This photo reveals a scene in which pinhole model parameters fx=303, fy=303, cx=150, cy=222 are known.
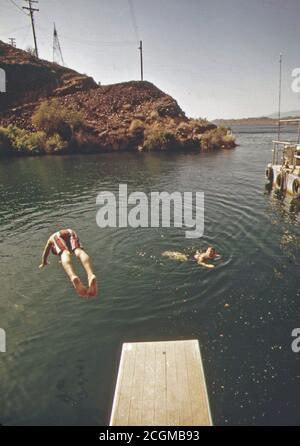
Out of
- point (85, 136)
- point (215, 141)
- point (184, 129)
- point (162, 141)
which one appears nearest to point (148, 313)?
point (162, 141)

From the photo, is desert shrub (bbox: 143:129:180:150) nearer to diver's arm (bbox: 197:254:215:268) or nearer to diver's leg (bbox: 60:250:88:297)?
diver's arm (bbox: 197:254:215:268)

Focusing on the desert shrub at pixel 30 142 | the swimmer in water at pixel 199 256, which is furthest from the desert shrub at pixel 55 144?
the swimmer in water at pixel 199 256

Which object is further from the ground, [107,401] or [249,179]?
[249,179]

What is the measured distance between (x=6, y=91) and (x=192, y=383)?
290 ft

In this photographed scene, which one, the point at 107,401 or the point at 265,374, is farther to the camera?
the point at 265,374

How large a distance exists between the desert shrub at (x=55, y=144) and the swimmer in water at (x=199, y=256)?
49811mm

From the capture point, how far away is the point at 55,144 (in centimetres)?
5947

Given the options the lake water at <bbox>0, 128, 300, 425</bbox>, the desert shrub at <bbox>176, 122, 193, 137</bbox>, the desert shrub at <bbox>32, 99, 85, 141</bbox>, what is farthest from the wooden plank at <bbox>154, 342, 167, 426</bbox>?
the desert shrub at <bbox>176, 122, 193, 137</bbox>

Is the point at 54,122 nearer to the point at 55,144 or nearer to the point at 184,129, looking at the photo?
the point at 55,144

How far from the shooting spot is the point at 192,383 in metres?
7.50

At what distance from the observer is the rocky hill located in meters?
65.6

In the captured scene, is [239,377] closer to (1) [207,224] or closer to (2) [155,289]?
(2) [155,289]

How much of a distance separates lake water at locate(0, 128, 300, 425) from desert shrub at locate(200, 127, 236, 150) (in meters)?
44.0
